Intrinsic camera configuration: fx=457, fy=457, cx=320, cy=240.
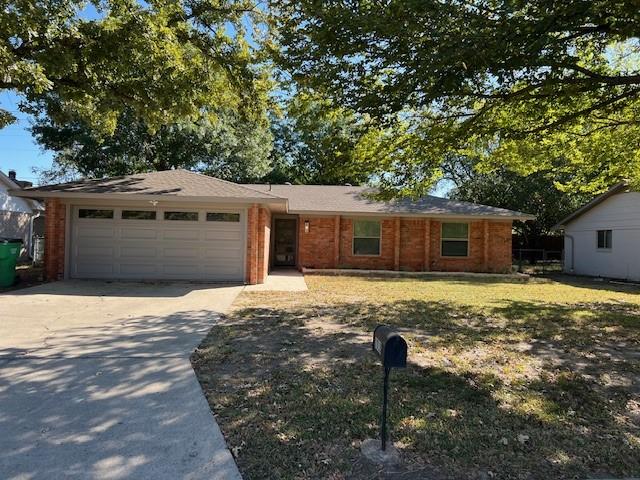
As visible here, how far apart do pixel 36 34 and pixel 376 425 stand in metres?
8.49

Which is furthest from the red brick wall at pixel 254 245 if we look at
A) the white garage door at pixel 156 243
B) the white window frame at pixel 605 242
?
the white window frame at pixel 605 242

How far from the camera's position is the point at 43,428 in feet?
11.6

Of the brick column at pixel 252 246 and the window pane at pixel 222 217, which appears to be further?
the window pane at pixel 222 217

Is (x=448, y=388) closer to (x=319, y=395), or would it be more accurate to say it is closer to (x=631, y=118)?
(x=319, y=395)

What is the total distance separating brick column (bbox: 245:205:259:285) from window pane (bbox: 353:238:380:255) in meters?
5.98

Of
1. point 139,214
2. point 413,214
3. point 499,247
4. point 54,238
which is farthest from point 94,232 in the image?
point 499,247

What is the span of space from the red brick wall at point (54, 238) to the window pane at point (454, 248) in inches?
533

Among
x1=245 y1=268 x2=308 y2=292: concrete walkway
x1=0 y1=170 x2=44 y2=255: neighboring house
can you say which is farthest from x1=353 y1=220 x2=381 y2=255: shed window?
x1=0 y1=170 x2=44 y2=255: neighboring house

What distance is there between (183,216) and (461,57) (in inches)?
396

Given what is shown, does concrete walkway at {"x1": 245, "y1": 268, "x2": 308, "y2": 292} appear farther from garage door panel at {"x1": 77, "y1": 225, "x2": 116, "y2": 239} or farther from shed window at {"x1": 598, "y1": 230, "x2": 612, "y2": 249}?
shed window at {"x1": 598, "y1": 230, "x2": 612, "y2": 249}

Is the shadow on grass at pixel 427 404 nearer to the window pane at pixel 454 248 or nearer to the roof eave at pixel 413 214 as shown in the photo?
Answer: the roof eave at pixel 413 214

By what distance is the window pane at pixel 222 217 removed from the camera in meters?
13.3

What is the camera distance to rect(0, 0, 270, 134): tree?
27.0 feet

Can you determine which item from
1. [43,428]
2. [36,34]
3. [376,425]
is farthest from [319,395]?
[36,34]
